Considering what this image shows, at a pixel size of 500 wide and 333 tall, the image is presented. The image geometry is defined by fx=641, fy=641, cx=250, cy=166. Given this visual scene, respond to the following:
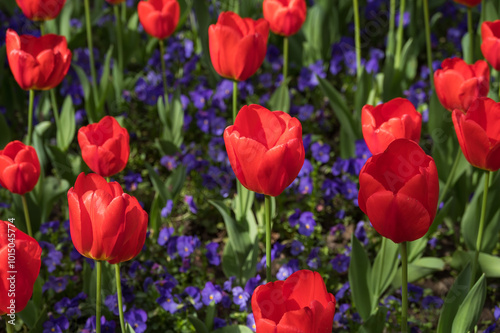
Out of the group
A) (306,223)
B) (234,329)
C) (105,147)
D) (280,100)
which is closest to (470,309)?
(234,329)

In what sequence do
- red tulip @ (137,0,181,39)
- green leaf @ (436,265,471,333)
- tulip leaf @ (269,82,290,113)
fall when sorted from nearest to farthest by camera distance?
green leaf @ (436,265,471,333)
red tulip @ (137,0,181,39)
tulip leaf @ (269,82,290,113)

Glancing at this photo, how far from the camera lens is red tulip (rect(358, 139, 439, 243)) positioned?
1.21 metres

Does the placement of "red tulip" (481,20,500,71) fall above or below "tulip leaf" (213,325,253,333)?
above

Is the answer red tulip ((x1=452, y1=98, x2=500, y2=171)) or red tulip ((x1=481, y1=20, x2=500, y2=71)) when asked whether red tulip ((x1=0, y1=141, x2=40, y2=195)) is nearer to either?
red tulip ((x1=452, y1=98, x2=500, y2=171))

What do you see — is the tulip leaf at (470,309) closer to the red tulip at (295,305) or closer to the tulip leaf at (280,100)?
the red tulip at (295,305)

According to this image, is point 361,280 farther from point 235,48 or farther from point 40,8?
point 40,8

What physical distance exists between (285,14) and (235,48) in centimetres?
51

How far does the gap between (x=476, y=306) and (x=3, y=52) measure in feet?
7.20

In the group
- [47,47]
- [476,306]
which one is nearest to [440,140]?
[476,306]

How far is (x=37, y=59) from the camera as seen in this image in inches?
77.3

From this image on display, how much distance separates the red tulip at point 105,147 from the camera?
5.61 ft

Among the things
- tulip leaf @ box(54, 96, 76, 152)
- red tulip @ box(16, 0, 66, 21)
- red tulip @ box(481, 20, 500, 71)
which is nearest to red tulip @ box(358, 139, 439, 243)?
red tulip @ box(481, 20, 500, 71)

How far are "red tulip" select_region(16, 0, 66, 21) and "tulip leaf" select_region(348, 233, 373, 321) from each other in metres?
1.36

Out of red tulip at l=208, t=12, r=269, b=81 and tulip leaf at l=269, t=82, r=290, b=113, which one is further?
tulip leaf at l=269, t=82, r=290, b=113
